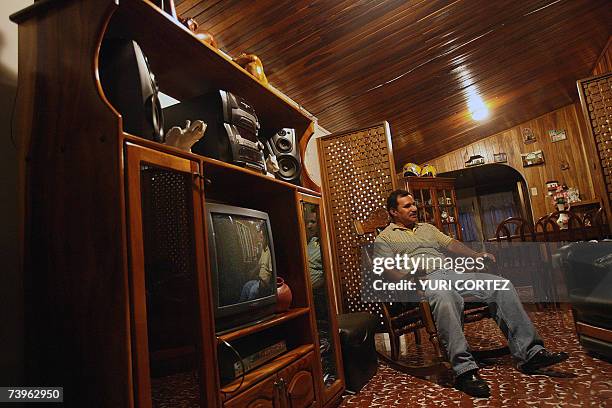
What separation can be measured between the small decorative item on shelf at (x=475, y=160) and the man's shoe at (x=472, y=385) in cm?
556

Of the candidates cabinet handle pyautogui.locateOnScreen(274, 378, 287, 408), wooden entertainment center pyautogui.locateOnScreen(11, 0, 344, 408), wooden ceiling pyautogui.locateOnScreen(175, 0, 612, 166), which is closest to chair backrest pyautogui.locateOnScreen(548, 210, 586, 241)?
wooden ceiling pyautogui.locateOnScreen(175, 0, 612, 166)

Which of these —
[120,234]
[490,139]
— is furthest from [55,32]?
[490,139]

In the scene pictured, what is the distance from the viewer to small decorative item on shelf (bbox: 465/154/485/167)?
22.6 ft

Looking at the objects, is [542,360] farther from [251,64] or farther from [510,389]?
[251,64]

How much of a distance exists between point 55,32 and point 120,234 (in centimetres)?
64

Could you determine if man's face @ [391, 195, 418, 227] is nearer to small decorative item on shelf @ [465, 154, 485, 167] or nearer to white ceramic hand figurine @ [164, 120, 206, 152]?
white ceramic hand figurine @ [164, 120, 206, 152]

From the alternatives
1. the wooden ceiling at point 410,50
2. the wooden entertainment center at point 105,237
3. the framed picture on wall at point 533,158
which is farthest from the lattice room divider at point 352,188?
the framed picture on wall at point 533,158

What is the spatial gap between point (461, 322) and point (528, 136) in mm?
5621

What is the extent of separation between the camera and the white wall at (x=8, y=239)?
1168mm

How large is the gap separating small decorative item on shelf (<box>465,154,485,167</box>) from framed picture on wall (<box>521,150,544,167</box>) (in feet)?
2.16

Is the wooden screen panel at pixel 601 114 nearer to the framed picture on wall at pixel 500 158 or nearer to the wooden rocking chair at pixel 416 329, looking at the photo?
the wooden rocking chair at pixel 416 329

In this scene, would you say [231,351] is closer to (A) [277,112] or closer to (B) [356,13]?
(A) [277,112]

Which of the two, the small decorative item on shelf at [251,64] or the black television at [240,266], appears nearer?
the black television at [240,266]

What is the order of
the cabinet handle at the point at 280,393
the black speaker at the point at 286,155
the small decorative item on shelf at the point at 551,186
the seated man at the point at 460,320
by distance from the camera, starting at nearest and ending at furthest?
the cabinet handle at the point at 280,393, the seated man at the point at 460,320, the black speaker at the point at 286,155, the small decorative item on shelf at the point at 551,186
